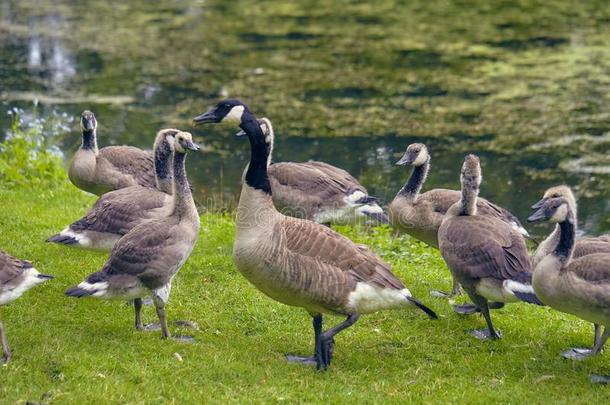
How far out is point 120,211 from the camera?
9703 mm

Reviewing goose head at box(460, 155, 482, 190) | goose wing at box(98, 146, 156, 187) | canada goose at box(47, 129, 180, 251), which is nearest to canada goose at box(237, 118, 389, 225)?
goose wing at box(98, 146, 156, 187)

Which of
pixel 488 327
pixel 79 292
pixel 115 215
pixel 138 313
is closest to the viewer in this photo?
pixel 79 292

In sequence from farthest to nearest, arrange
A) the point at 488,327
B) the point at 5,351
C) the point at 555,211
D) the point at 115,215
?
the point at 115,215
the point at 488,327
the point at 555,211
the point at 5,351

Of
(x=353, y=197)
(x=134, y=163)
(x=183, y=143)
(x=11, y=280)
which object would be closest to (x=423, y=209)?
(x=353, y=197)

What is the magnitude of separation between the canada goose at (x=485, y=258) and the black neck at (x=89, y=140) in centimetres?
565

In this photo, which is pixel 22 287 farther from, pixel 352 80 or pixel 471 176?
pixel 352 80

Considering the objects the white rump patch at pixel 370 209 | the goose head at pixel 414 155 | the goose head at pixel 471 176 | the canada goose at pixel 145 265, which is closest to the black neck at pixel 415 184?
the goose head at pixel 414 155

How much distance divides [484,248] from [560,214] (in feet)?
Answer: 3.42

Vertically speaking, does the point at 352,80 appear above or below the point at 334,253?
below

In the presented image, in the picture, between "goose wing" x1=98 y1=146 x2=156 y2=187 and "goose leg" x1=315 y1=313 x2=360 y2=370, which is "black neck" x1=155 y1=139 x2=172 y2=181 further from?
"goose leg" x1=315 y1=313 x2=360 y2=370

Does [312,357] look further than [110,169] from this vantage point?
No

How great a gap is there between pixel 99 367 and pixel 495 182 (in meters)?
10.6

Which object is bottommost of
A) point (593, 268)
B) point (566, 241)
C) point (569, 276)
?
point (569, 276)

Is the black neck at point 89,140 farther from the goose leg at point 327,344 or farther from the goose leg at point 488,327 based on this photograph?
the goose leg at point 488,327
